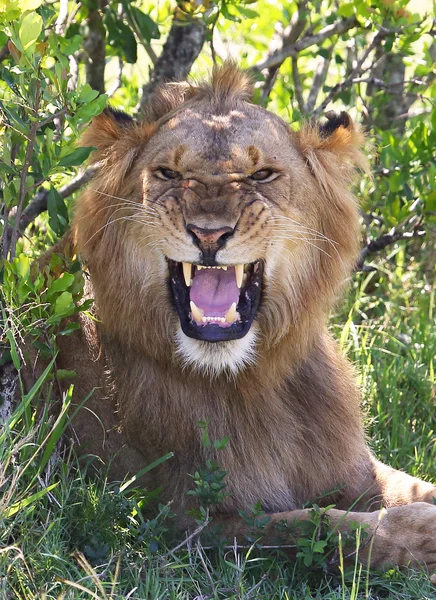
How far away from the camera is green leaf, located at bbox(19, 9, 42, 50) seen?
9.75ft

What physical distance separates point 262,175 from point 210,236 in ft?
1.31

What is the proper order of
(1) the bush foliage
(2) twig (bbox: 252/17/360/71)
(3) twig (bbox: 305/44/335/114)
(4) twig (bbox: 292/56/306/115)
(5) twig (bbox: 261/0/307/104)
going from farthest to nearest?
(3) twig (bbox: 305/44/335/114) < (4) twig (bbox: 292/56/306/115) < (5) twig (bbox: 261/0/307/104) < (2) twig (bbox: 252/17/360/71) < (1) the bush foliage

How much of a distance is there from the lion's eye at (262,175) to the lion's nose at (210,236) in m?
0.31

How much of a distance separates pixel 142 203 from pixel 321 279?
0.67m

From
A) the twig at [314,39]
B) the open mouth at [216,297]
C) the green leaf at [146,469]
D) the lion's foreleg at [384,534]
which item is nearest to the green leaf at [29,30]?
the open mouth at [216,297]

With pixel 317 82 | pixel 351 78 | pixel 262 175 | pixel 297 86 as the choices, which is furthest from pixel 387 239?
pixel 262 175

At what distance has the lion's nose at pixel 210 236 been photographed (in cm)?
306

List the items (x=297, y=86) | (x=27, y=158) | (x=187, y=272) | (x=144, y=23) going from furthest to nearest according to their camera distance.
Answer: (x=297, y=86) < (x=144, y=23) < (x=187, y=272) < (x=27, y=158)

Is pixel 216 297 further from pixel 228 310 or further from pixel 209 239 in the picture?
pixel 209 239

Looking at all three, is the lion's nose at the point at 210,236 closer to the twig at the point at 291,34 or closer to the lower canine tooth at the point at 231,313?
the lower canine tooth at the point at 231,313

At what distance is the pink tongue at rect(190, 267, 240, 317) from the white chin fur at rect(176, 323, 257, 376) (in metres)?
0.11

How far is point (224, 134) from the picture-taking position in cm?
333

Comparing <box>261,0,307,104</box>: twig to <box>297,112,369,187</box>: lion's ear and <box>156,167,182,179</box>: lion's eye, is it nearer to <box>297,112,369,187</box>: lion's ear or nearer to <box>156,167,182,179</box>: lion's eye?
<box>297,112,369,187</box>: lion's ear

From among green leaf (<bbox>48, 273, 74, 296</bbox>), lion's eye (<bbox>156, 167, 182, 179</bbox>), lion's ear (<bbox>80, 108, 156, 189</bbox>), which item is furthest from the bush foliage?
lion's eye (<bbox>156, 167, 182, 179</bbox>)
